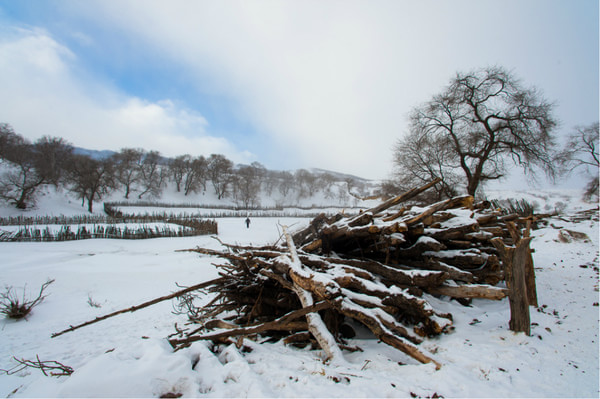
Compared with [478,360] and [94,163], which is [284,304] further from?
[94,163]

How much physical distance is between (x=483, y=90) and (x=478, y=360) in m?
17.5

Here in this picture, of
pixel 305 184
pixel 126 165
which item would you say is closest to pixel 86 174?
pixel 126 165

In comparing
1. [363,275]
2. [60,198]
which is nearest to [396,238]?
[363,275]

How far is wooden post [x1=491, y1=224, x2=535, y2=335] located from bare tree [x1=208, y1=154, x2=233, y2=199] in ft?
179

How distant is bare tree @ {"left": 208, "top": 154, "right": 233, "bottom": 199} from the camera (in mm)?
53856

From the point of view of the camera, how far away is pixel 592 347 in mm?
2070

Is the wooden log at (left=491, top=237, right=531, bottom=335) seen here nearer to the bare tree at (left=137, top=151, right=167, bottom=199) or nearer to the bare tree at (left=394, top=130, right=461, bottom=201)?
the bare tree at (left=394, top=130, right=461, bottom=201)

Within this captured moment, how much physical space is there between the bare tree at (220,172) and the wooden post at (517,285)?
54602 mm

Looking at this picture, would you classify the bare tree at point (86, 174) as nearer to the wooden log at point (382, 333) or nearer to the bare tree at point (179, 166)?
the bare tree at point (179, 166)

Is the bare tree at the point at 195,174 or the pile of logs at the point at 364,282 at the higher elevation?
the bare tree at the point at 195,174

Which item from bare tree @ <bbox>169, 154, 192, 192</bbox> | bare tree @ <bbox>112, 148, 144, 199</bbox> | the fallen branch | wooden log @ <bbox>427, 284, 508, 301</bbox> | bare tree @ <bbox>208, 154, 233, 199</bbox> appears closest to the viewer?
the fallen branch

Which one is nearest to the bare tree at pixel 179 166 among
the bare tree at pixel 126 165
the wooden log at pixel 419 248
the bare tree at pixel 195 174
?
the bare tree at pixel 195 174

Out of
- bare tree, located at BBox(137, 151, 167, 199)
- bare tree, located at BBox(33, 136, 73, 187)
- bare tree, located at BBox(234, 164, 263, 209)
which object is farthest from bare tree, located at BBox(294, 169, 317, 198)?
bare tree, located at BBox(33, 136, 73, 187)

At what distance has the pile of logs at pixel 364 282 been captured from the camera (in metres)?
2.27
